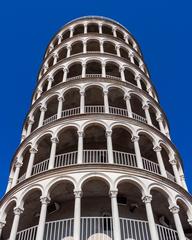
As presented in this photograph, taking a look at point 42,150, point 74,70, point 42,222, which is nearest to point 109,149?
point 42,222

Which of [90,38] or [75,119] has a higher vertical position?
[90,38]

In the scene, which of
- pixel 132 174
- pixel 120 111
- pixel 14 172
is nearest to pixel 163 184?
pixel 132 174

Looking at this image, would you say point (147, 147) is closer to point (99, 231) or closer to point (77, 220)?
point (99, 231)

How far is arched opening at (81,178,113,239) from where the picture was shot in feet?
55.9

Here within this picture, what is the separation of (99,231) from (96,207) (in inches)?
79.9

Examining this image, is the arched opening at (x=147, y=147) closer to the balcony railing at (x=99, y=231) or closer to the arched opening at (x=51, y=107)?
the balcony railing at (x=99, y=231)

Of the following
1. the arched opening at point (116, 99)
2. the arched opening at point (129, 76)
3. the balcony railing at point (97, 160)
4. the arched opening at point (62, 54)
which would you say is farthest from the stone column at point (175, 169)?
the arched opening at point (62, 54)

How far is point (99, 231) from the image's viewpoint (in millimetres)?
16906

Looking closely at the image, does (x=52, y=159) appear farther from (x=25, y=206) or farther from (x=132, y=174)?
(x=132, y=174)

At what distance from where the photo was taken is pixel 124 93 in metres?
24.4

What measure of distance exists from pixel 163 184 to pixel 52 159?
241 inches

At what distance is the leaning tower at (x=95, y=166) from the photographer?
1714cm

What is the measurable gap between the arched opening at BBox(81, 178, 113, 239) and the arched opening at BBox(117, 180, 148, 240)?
0.73 metres

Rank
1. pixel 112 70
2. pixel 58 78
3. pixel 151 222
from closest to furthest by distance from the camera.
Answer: pixel 151 222 → pixel 112 70 → pixel 58 78
